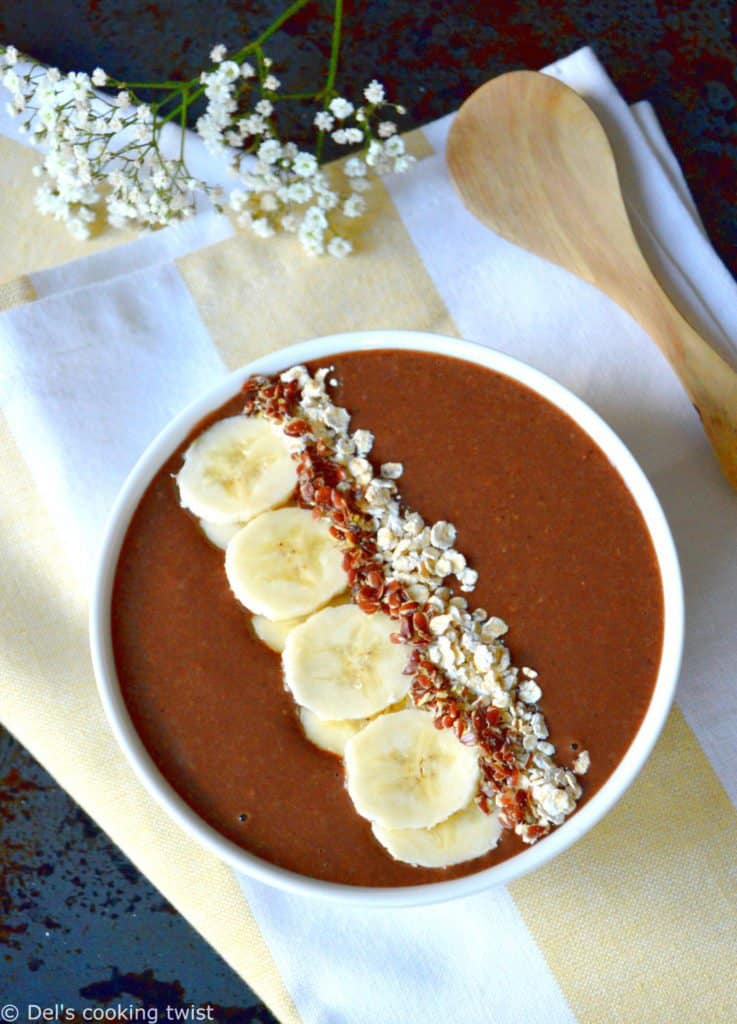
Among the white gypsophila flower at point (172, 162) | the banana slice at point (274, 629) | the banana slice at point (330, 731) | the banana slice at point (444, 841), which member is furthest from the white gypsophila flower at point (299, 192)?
the banana slice at point (444, 841)

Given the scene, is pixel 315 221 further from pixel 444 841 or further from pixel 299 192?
pixel 444 841

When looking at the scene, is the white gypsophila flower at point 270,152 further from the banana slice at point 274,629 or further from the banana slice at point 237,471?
the banana slice at point 274,629

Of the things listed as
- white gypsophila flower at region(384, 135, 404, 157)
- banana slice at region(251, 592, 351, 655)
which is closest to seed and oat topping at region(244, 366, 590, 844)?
banana slice at region(251, 592, 351, 655)

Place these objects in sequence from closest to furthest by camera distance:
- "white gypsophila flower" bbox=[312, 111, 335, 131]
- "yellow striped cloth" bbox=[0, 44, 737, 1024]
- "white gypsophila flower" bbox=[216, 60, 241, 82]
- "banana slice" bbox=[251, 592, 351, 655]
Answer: "banana slice" bbox=[251, 592, 351, 655] → "yellow striped cloth" bbox=[0, 44, 737, 1024] → "white gypsophila flower" bbox=[216, 60, 241, 82] → "white gypsophila flower" bbox=[312, 111, 335, 131]

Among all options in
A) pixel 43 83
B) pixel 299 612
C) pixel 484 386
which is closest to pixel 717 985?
pixel 299 612

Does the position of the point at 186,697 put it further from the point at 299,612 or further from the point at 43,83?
the point at 43,83

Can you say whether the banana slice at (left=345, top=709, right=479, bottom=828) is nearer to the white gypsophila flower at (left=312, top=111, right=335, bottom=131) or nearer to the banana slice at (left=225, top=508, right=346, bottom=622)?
the banana slice at (left=225, top=508, right=346, bottom=622)

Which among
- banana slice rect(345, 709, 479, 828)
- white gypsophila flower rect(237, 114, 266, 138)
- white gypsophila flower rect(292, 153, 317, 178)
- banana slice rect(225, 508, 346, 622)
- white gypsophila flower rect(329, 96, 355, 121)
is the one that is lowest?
banana slice rect(345, 709, 479, 828)
